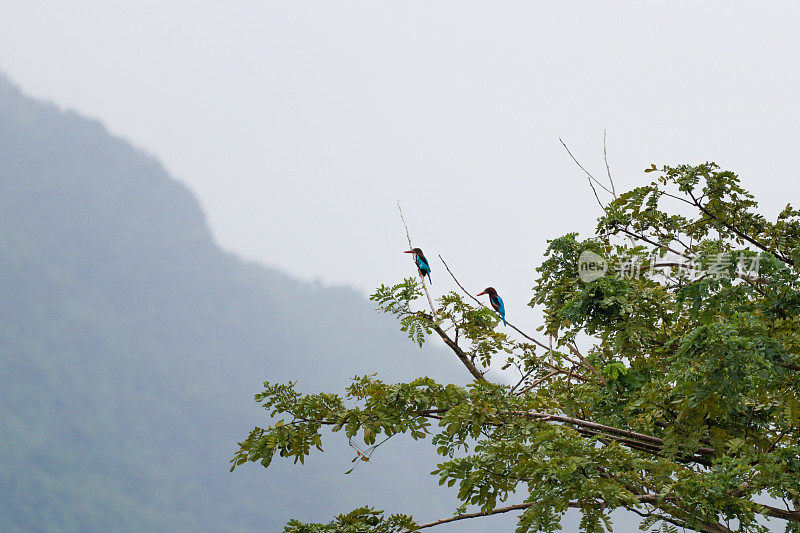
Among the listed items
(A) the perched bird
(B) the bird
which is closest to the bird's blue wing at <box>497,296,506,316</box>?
(B) the bird

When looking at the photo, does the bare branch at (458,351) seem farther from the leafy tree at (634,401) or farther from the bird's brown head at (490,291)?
the bird's brown head at (490,291)

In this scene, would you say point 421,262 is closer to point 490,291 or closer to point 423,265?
point 423,265

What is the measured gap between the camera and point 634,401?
210 inches

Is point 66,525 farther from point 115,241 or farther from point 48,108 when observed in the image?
point 48,108

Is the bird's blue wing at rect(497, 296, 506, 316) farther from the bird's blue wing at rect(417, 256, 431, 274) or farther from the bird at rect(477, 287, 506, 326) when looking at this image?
the bird's blue wing at rect(417, 256, 431, 274)

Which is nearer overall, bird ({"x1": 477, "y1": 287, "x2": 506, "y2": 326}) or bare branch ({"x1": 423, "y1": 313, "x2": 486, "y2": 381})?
bare branch ({"x1": 423, "y1": 313, "x2": 486, "y2": 381})

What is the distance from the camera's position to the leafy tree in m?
3.92

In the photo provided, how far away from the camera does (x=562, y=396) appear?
641 centimetres

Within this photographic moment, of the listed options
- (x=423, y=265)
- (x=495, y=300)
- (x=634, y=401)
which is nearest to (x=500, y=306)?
(x=495, y=300)

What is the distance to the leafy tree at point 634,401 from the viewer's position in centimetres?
392

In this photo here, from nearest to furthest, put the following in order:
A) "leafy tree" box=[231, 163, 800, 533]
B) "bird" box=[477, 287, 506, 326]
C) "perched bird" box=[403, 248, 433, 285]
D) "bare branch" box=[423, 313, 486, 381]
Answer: "leafy tree" box=[231, 163, 800, 533] → "bare branch" box=[423, 313, 486, 381] → "bird" box=[477, 287, 506, 326] → "perched bird" box=[403, 248, 433, 285]

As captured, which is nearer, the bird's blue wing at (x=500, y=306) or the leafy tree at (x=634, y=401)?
the leafy tree at (x=634, y=401)

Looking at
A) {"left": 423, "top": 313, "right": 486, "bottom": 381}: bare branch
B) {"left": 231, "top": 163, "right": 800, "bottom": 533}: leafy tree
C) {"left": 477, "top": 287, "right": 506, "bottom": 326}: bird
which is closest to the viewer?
{"left": 231, "top": 163, "right": 800, "bottom": 533}: leafy tree

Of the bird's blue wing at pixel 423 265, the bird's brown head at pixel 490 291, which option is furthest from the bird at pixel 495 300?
the bird's blue wing at pixel 423 265
